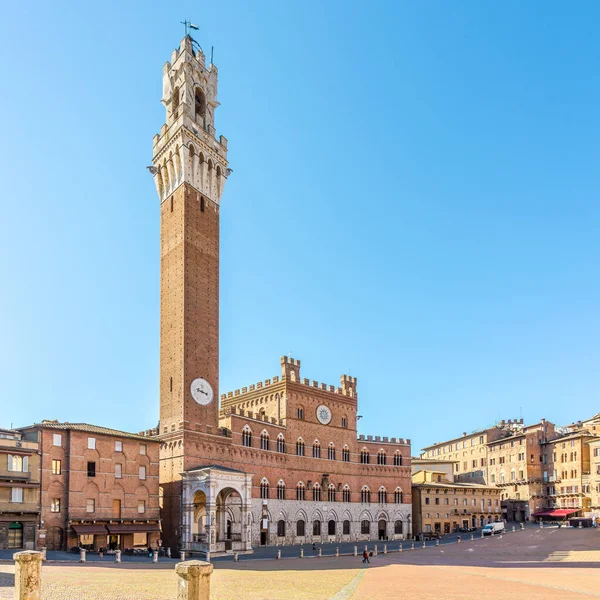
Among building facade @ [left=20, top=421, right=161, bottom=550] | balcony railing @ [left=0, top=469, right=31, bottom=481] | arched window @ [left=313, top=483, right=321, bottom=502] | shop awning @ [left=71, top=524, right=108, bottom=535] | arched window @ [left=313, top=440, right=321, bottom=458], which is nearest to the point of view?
balcony railing @ [left=0, top=469, right=31, bottom=481]

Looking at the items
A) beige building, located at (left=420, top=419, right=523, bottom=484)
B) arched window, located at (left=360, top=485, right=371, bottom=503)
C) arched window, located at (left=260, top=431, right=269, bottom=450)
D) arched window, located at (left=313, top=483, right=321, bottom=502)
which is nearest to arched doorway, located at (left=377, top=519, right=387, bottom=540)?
arched window, located at (left=360, top=485, right=371, bottom=503)

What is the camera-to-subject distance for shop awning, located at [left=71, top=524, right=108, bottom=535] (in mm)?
49453

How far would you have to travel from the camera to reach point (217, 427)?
6294cm

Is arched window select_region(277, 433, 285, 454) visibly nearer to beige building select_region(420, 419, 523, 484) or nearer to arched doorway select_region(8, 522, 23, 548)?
arched doorway select_region(8, 522, 23, 548)

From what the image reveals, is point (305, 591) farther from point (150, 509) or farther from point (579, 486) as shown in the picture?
point (579, 486)

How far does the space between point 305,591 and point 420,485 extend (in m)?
59.7

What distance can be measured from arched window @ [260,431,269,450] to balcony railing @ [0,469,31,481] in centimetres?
2581

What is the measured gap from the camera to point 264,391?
76250mm

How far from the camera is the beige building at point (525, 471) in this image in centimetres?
10062

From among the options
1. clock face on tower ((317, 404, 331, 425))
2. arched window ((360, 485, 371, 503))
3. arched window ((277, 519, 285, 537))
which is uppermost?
clock face on tower ((317, 404, 331, 425))

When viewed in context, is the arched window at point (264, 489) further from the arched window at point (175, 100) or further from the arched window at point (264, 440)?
the arched window at point (175, 100)

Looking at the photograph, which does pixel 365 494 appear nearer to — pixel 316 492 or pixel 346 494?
pixel 346 494

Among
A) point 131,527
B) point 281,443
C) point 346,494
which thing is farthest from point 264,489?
point 131,527

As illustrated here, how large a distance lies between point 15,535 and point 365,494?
146 feet
